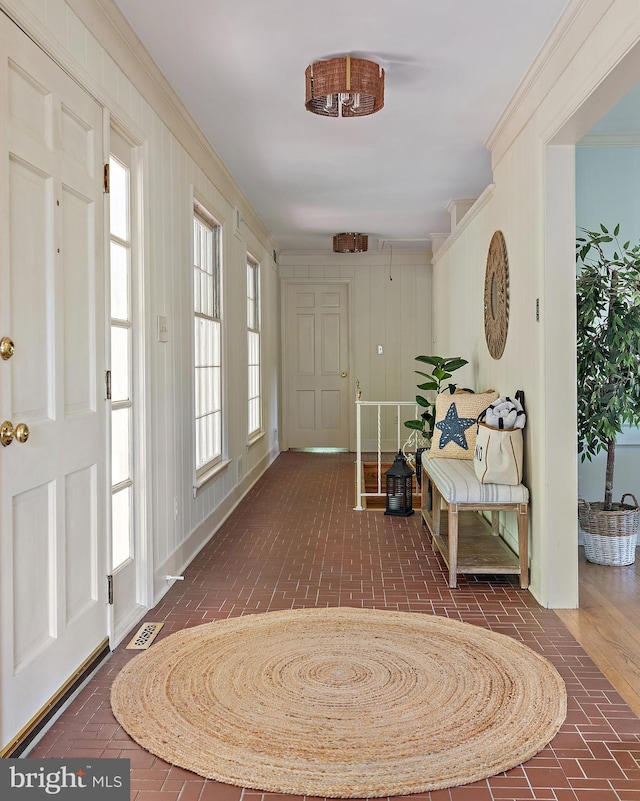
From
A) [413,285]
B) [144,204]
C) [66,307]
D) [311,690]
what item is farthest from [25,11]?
[413,285]

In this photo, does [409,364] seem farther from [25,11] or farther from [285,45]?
[25,11]

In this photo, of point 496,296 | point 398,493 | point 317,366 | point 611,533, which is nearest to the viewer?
point 611,533

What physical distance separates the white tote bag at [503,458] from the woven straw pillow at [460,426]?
863mm

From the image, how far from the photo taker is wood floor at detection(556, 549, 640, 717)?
2.69m

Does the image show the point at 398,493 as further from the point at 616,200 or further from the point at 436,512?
the point at 616,200

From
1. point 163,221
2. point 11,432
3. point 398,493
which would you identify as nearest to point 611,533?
point 398,493

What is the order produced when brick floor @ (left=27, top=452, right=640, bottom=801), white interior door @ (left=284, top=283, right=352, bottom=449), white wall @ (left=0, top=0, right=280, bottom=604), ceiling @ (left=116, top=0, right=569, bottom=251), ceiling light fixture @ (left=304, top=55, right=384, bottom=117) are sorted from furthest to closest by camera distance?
1. white interior door @ (left=284, top=283, right=352, bottom=449)
2. ceiling light fixture @ (left=304, top=55, right=384, bottom=117)
3. ceiling @ (left=116, top=0, right=569, bottom=251)
4. white wall @ (left=0, top=0, right=280, bottom=604)
5. brick floor @ (left=27, top=452, right=640, bottom=801)

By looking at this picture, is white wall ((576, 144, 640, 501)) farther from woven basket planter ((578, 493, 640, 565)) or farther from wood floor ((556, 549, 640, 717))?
wood floor ((556, 549, 640, 717))

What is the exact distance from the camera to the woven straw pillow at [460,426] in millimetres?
4641

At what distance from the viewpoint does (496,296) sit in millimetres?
4617

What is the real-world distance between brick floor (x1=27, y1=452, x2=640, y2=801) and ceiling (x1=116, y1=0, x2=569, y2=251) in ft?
8.49

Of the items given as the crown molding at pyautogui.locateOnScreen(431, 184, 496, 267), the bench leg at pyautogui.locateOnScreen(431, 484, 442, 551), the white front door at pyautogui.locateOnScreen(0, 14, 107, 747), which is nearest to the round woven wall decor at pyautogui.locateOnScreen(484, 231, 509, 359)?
the crown molding at pyautogui.locateOnScreen(431, 184, 496, 267)

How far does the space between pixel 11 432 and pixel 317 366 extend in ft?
25.0
